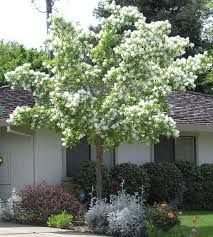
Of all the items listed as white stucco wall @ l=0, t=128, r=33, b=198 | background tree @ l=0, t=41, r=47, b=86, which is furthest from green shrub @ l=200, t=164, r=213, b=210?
background tree @ l=0, t=41, r=47, b=86

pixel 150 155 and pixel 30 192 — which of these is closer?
pixel 30 192

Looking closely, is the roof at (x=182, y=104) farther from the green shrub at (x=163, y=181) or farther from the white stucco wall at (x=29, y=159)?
the green shrub at (x=163, y=181)

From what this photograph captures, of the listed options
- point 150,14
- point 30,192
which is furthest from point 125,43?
point 150,14

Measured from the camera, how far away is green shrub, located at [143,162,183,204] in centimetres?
1927

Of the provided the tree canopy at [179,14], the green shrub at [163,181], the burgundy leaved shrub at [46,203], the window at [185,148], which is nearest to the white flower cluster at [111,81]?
the burgundy leaved shrub at [46,203]

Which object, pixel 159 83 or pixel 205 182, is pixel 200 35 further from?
pixel 159 83

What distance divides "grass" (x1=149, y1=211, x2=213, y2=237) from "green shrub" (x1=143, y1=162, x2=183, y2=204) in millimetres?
935

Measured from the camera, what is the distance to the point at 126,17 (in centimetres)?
1447

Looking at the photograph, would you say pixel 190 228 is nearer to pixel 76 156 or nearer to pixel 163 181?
pixel 163 181

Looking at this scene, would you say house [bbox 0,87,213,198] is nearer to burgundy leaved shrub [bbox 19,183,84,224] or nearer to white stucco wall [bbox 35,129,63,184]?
white stucco wall [bbox 35,129,63,184]

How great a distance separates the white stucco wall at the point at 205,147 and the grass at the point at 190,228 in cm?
268

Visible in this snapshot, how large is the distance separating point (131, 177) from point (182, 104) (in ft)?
17.9

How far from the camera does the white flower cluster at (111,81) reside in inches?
535

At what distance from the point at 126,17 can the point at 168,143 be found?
752 cm
